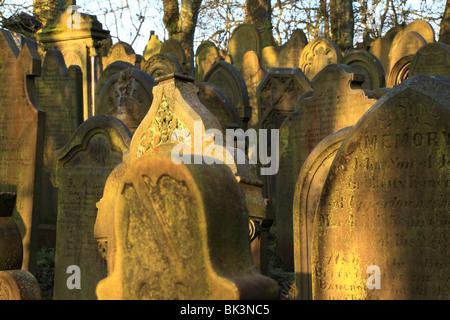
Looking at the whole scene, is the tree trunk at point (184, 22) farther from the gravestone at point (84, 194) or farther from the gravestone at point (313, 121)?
the gravestone at point (84, 194)

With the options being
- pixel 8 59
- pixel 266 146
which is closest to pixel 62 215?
pixel 8 59

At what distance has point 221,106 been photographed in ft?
29.4

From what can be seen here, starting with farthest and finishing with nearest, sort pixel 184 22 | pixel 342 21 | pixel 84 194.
Result: pixel 342 21 → pixel 184 22 → pixel 84 194

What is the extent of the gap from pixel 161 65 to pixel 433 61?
7112 millimetres

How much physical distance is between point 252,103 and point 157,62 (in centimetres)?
250

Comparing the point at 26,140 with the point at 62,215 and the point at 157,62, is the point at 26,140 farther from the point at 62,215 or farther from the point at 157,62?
the point at 157,62

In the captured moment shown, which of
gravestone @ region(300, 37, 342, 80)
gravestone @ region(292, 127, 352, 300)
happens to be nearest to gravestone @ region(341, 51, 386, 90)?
gravestone @ region(300, 37, 342, 80)

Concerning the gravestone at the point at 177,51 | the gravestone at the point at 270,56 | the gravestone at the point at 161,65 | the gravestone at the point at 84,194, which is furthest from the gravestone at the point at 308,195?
the gravestone at the point at 270,56

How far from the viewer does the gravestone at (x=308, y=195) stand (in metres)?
5.39

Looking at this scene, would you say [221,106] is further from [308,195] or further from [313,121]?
[308,195]

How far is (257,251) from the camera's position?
5.89 m

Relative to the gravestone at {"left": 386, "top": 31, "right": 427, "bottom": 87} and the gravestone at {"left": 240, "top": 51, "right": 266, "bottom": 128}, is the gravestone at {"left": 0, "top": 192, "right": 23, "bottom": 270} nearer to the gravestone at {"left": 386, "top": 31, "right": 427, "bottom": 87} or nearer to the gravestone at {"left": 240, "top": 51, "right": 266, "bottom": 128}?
the gravestone at {"left": 386, "top": 31, "right": 427, "bottom": 87}

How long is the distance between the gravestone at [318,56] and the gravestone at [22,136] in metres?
11.4

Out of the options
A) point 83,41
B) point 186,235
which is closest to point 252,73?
point 83,41
